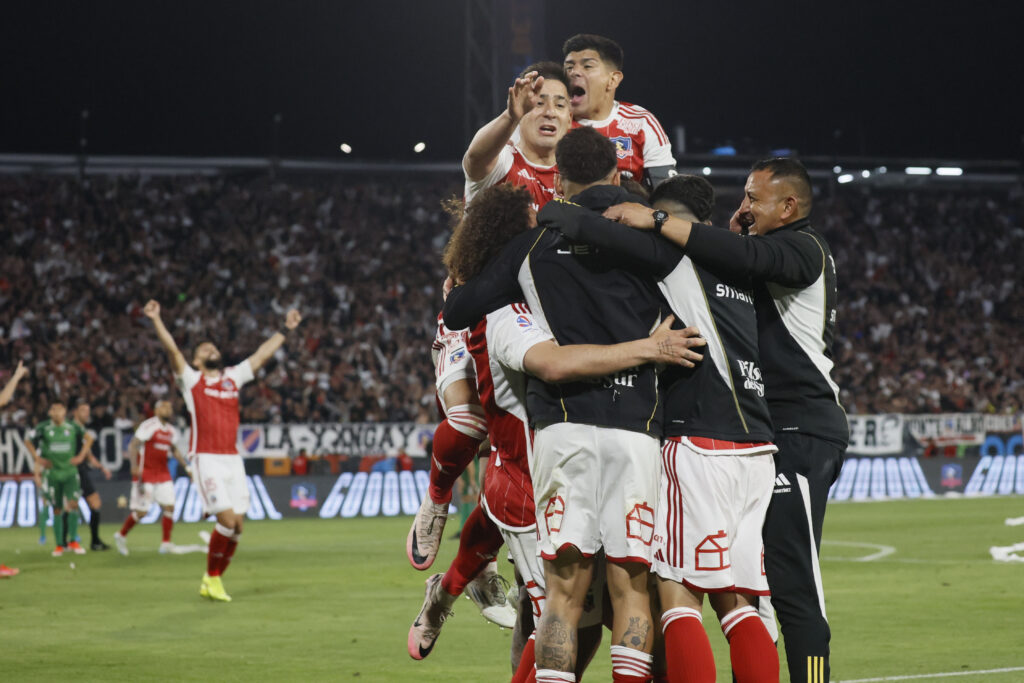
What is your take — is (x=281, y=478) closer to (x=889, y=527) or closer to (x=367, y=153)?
(x=889, y=527)

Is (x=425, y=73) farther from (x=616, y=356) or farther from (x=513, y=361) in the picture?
(x=616, y=356)

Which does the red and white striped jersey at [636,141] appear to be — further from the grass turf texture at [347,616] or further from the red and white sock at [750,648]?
the grass turf texture at [347,616]

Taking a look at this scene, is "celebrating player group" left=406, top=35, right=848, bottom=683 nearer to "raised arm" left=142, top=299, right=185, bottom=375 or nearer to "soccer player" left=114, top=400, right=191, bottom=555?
"raised arm" left=142, top=299, right=185, bottom=375

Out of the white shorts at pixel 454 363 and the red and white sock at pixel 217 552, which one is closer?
the white shorts at pixel 454 363

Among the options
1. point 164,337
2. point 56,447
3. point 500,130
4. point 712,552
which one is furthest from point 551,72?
point 56,447

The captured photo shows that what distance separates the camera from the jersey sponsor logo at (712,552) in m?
4.81

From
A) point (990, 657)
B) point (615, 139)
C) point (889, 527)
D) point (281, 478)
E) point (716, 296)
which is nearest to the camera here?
point (716, 296)

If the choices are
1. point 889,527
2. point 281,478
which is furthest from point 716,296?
point 281,478

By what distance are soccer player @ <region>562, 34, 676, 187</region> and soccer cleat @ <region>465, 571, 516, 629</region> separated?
2693 millimetres

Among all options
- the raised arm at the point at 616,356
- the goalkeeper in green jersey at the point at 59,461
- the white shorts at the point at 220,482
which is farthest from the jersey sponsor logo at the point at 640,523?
the goalkeeper in green jersey at the point at 59,461

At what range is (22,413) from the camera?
1094 inches

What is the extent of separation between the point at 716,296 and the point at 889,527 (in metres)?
15.4

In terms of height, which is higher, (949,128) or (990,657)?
(949,128)

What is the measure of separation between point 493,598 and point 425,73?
32.0 metres
